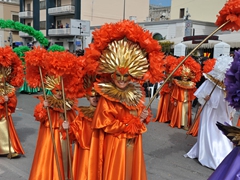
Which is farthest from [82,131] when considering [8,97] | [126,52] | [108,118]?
[8,97]

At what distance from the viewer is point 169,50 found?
17.8 meters

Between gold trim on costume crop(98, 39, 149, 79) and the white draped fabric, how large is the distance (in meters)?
2.40

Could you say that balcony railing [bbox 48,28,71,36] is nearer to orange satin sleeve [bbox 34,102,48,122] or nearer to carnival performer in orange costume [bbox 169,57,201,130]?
carnival performer in orange costume [bbox 169,57,201,130]

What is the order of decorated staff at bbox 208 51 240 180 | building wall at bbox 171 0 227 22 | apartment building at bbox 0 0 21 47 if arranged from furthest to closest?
apartment building at bbox 0 0 21 47
building wall at bbox 171 0 227 22
decorated staff at bbox 208 51 240 180

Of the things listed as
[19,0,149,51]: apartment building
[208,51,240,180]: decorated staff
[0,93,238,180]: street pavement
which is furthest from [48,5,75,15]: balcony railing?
[208,51,240,180]: decorated staff

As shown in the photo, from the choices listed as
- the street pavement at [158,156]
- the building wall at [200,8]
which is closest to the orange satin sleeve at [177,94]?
the street pavement at [158,156]

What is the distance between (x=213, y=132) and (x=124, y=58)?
9.18 feet

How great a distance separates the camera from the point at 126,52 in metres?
2.73

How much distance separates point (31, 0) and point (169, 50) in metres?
31.8

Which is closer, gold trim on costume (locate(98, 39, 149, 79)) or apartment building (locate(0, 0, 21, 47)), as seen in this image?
gold trim on costume (locate(98, 39, 149, 79))

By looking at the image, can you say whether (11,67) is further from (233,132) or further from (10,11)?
(10,11)

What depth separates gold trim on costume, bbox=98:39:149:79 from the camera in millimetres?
2723

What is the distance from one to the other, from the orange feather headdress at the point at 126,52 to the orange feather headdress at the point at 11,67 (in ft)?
8.07

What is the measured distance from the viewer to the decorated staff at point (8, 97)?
4.75m
